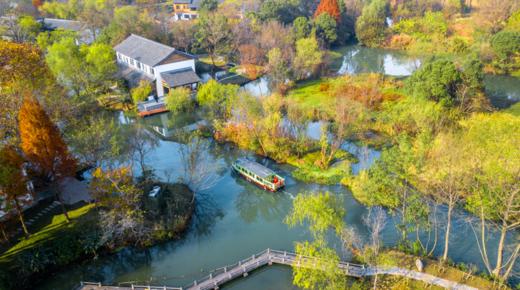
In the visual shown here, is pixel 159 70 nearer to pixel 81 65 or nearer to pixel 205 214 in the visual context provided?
pixel 81 65

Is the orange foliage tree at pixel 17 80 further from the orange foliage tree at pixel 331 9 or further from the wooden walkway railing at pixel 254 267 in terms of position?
the orange foliage tree at pixel 331 9

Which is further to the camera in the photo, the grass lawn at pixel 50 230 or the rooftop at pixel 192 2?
the rooftop at pixel 192 2

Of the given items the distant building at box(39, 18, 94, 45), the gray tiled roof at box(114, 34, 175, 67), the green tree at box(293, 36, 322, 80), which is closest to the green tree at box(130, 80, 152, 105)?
the gray tiled roof at box(114, 34, 175, 67)

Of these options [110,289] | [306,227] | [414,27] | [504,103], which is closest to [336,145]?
[306,227]

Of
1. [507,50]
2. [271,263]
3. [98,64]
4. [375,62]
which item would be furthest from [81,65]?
[507,50]

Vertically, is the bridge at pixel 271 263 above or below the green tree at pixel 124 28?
below

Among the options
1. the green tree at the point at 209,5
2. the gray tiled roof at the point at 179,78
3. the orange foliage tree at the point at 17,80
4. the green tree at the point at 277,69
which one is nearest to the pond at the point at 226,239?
the orange foliage tree at the point at 17,80

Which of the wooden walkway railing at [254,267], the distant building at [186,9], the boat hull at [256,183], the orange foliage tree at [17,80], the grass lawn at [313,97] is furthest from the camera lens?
the distant building at [186,9]
